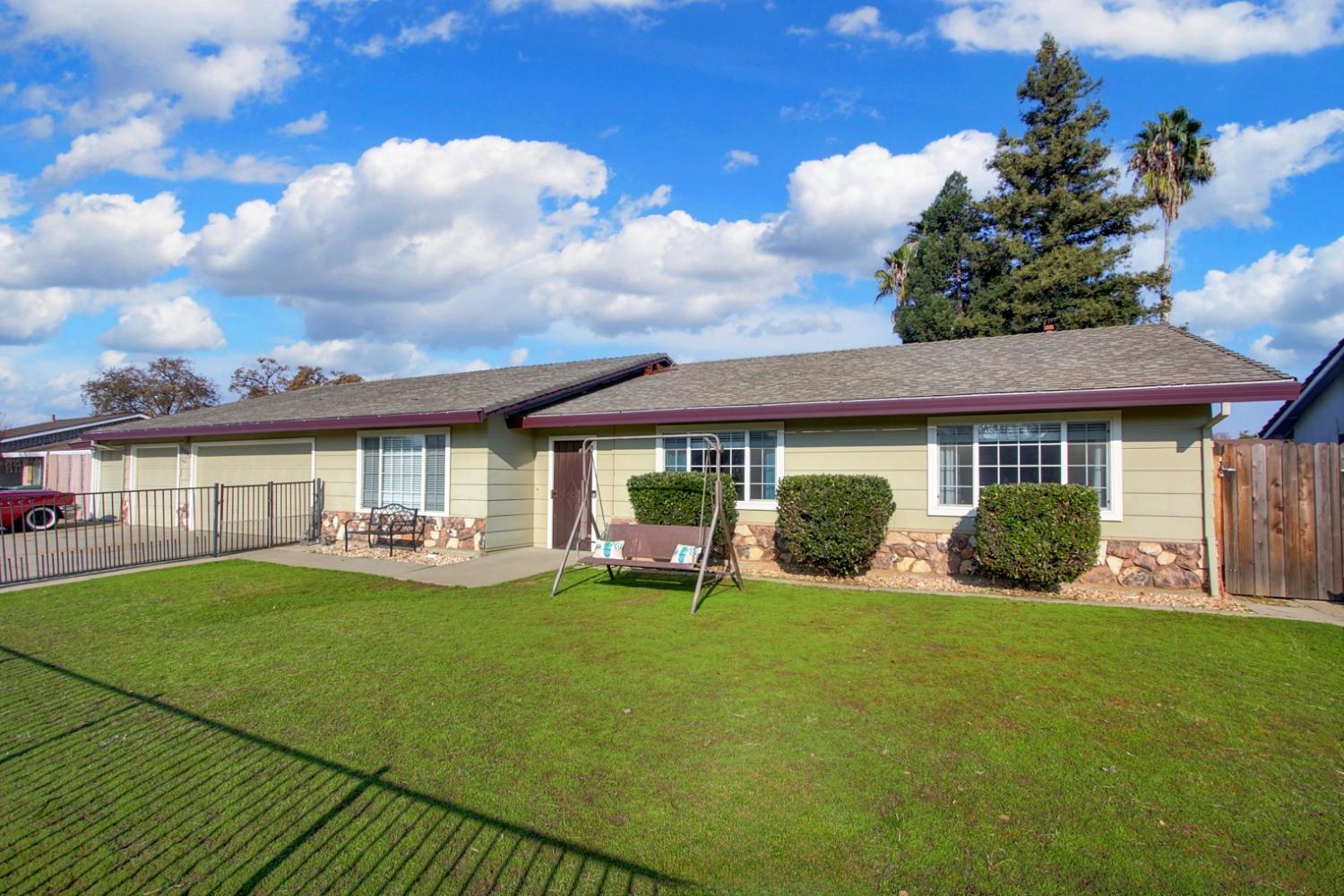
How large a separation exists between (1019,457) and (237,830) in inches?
363

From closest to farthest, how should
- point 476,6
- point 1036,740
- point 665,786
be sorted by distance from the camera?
point 665,786 → point 1036,740 → point 476,6

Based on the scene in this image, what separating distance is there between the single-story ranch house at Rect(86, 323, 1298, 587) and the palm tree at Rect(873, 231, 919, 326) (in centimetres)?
1699

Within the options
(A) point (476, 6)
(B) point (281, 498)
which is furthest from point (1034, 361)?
(B) point (281, 498)

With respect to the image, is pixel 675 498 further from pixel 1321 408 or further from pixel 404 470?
pixel 1321 408

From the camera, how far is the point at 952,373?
415 inches

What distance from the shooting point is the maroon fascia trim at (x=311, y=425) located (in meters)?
11.8

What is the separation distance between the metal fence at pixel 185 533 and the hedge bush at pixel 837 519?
9131 millimetres

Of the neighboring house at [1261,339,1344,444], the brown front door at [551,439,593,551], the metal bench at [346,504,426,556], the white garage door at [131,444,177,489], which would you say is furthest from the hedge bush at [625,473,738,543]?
the white garage door at [131,444,177,489]

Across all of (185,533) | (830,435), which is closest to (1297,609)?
(830,435)

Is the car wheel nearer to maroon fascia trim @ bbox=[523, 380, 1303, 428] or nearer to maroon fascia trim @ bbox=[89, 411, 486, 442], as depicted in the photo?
maroon fascia trim @ bbox=[89, 411, 486, 442]

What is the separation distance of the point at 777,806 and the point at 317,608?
6403mm

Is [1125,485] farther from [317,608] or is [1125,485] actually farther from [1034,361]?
[317,608]

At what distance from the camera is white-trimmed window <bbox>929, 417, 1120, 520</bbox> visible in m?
8.89

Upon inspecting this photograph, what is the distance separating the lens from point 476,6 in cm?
1020
